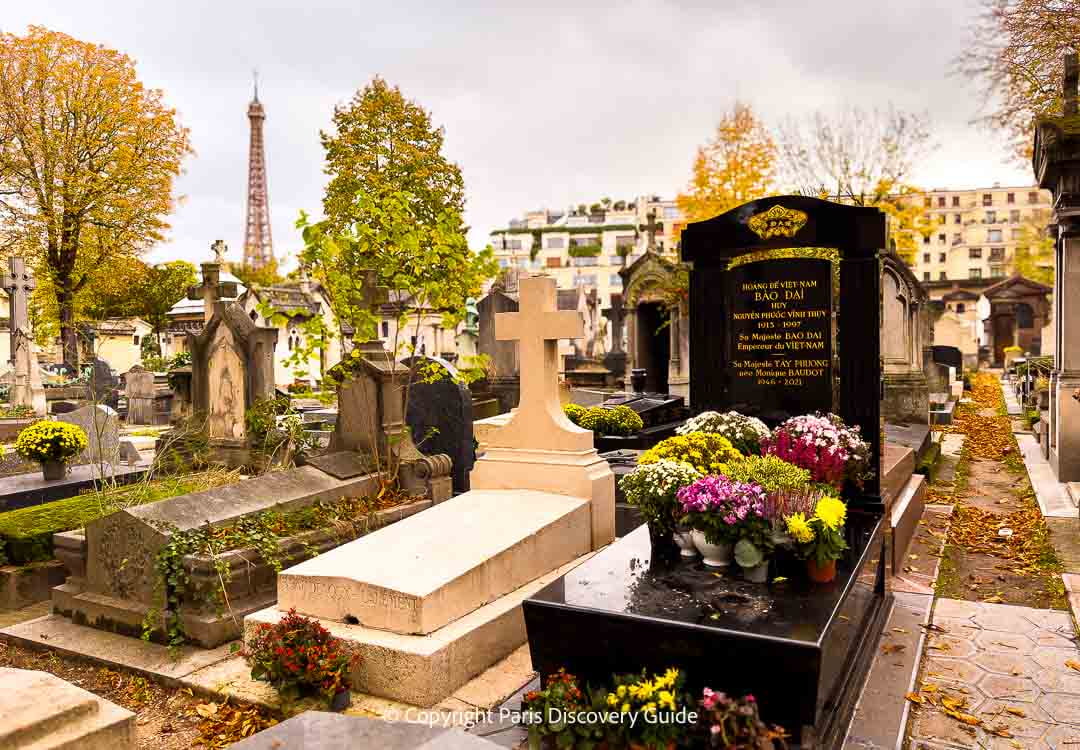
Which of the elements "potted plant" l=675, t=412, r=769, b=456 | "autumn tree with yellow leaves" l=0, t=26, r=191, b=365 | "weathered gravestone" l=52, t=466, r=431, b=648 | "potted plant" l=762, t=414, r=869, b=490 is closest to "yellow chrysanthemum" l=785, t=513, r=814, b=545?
"potted plant" l=762, t=414, r=869, b=490

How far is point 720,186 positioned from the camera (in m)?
26.2

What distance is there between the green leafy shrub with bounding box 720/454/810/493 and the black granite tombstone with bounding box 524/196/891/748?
1.66ft

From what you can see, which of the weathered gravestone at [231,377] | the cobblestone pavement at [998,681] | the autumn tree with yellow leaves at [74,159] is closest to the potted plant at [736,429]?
the cobblestone pavement at [998,681]

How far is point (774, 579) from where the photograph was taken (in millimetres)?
3982

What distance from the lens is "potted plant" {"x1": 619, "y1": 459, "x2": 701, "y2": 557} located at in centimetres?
444

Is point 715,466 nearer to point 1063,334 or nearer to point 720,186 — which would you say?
point 1063,334

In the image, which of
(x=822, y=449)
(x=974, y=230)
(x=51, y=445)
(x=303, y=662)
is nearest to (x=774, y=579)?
(x=822, y=449)

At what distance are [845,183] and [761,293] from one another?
17.3 metres

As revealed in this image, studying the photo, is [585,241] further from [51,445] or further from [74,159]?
[51,445]

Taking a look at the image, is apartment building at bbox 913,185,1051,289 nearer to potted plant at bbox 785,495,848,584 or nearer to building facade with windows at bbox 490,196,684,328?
building facade with windows at bbox 490,196,684,328

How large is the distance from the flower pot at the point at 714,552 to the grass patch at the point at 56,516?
4387 mm

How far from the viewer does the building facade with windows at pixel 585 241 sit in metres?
79.4

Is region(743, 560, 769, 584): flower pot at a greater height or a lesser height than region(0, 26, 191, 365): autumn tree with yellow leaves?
lesser

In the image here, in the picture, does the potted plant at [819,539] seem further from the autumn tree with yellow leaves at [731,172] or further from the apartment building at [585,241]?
the apartment building at [585,241]
